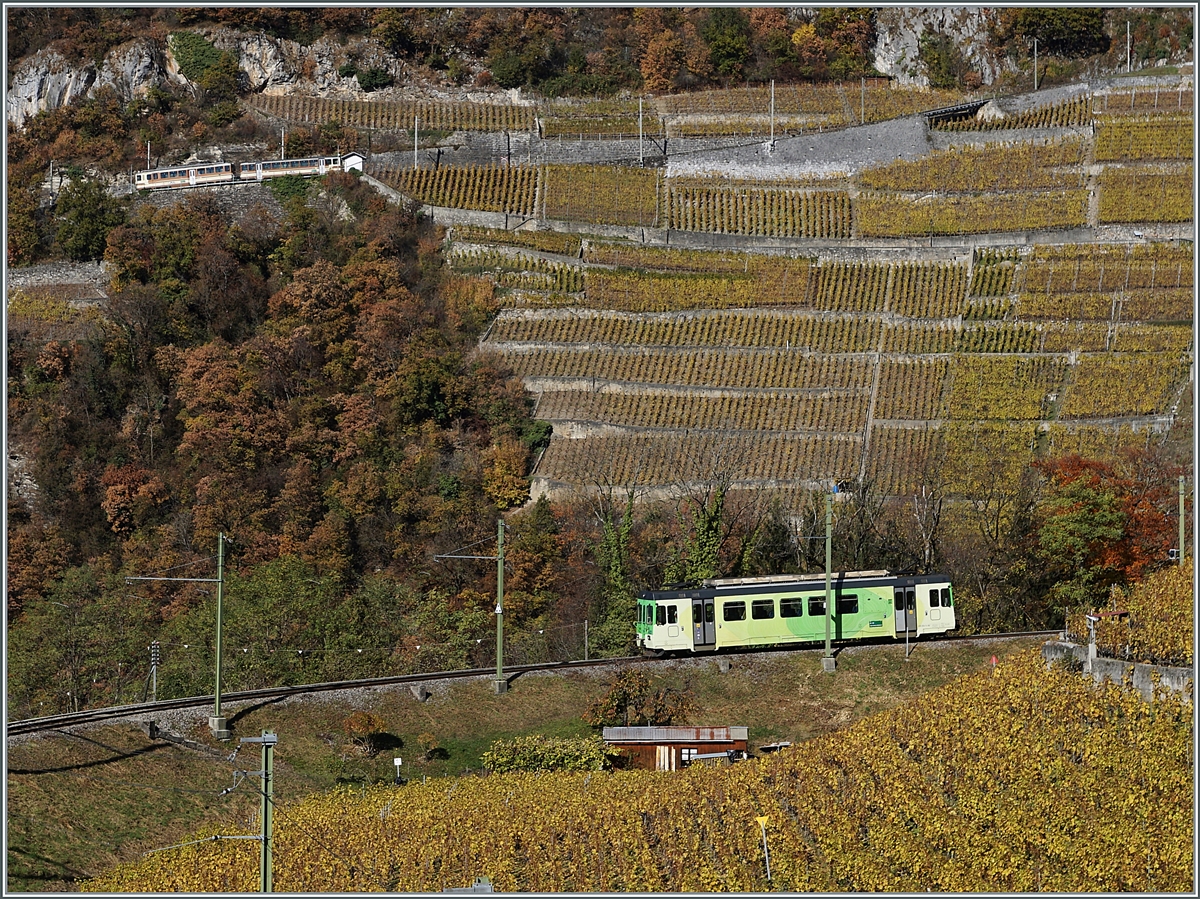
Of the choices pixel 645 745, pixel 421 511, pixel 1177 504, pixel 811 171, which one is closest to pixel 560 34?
pixel 811 171

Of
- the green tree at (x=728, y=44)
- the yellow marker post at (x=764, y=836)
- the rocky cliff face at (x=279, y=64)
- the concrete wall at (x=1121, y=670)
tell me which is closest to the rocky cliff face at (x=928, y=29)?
the rocky cliff face at (x=279, y=64)

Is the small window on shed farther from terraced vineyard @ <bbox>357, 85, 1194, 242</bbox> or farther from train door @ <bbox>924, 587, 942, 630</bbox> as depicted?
terraced vineyard @ <bbox>357, 85, 1194, 242</bbox>

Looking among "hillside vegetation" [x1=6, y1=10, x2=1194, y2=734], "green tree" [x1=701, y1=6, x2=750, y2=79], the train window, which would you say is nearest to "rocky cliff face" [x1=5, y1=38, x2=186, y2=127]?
"hillside vegetation" [x1=6, y1=10, x2=1194, y2=734]

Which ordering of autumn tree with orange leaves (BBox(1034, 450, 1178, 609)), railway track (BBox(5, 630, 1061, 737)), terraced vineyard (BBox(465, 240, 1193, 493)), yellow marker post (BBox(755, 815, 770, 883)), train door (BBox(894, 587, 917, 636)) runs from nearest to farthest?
yellow marker post (BBox(755, 815, 770, 883)), railway track (BBox(5, 630, 1061, 737)), train door (BBox(894, 587, 917, 636)), autumn tree with orange leaves (BBox(1034, 450, 1178, 609)), terraced vineyard (BBox(465, 240, 1193, 493))

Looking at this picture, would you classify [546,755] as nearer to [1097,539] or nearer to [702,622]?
[702,622]

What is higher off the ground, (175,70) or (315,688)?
(175,70)

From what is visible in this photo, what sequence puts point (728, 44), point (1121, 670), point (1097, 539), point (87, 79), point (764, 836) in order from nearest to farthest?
point (764, 836), point (1121, 670), point (1097, 539), point (87, 79), point (728, 44)

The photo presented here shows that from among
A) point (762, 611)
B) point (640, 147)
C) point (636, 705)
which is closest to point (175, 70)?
point (640, 147)
